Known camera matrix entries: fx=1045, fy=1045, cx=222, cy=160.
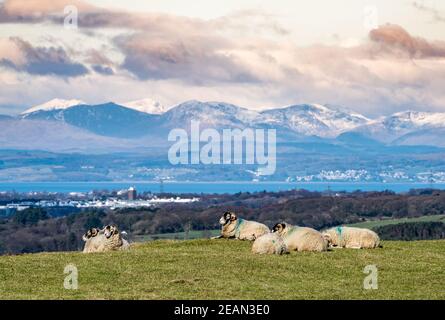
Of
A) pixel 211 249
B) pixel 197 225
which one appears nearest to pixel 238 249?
pixel 211 249

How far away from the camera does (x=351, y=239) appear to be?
37594 millimetres

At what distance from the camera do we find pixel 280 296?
25.5m

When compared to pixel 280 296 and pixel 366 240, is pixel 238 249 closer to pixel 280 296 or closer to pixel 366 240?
pixel 366 240

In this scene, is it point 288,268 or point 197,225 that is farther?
point 197,225

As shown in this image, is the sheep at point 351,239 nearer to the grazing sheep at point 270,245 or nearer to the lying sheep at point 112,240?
the grazing sheep at point 270,245

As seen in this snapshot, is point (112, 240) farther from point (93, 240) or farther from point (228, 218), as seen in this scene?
point (228, 218)

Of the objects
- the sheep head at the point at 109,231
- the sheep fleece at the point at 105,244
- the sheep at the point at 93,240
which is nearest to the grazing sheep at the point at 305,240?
the sheep fleece at the point at 105,244

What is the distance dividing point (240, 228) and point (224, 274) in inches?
430

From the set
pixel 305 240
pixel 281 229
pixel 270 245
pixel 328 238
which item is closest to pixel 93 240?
pixel 281 229
